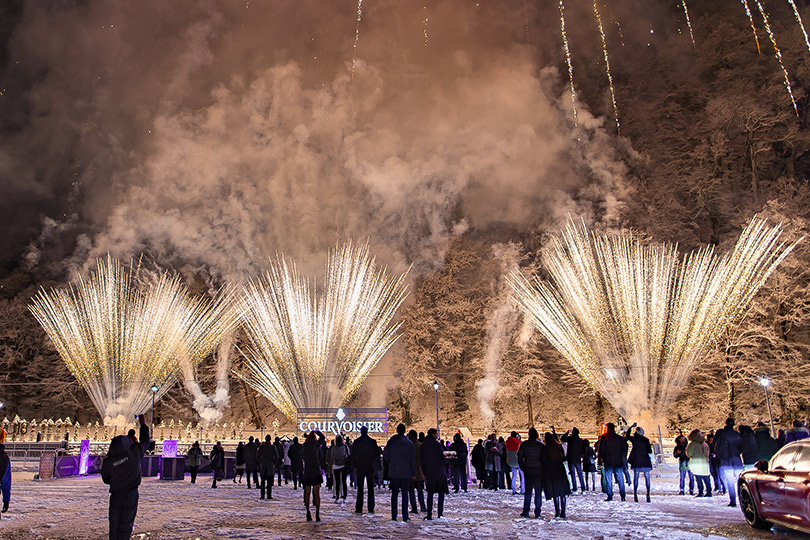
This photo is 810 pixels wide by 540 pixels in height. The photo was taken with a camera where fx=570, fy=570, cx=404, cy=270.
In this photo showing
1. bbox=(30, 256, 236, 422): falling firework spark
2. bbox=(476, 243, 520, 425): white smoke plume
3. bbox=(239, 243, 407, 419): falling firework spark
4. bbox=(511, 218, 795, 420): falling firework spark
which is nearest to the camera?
bbox=(511, 218, 795, 420): falling firework spark

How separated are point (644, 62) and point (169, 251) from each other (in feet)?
143

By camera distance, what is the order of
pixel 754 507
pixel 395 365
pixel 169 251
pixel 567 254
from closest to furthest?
pixel 754 507 → pixel 567 254 → pixel 395 365 → pixel 169 251

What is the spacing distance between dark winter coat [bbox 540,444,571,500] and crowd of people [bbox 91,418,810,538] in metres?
0.02

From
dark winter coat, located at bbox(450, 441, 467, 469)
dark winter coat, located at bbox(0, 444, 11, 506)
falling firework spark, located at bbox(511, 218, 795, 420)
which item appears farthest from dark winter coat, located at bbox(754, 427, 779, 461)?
dark winter coat, located at bbox(0, 444, 11, 506)

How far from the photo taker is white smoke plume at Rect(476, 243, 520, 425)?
1500 inches

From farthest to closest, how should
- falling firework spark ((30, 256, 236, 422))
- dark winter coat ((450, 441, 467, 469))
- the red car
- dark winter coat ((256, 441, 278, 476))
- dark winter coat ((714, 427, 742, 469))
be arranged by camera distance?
falling firework spark ((30, 256, 236, 422)) → dark winter coat ((450, 441, 467, 469)) → dark winter coat ((256, 441, 278, 476)) → dark winter coat ((714, 427, 742, 469)) → the red car

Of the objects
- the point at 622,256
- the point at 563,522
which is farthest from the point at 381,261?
the point at 563,522

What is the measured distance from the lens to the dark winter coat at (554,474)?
1000cm

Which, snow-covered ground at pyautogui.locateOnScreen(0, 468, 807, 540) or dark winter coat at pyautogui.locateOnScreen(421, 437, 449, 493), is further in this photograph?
dark winter coat at pyautogui.locateOnScreen(421, 437, 449, 493)

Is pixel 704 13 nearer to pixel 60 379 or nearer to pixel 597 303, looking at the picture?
pixel 597 303

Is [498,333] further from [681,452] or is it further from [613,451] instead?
[613,451]

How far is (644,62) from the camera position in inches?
1788

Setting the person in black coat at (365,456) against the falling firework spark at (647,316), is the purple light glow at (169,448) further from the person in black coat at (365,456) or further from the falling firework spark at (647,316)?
the falling firework spark at (647,316)

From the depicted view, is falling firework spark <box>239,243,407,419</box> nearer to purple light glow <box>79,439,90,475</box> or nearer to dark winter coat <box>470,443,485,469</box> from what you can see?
purple light glow <box>79,439,90,475</box>
